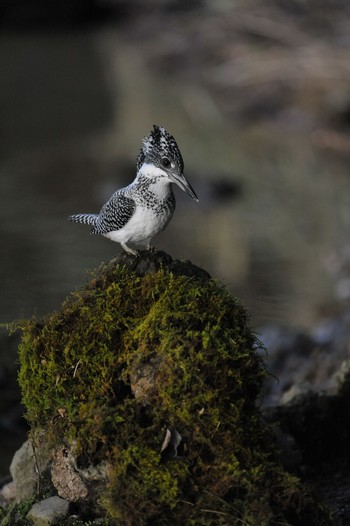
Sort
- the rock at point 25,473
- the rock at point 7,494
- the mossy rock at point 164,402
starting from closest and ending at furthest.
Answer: the mossy rock at point 164,402 → the rock at point 25,473 → the rock at point 7,494

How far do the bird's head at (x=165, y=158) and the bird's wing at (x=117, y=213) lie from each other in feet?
0.74

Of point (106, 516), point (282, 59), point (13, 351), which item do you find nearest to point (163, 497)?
point (106, 516)

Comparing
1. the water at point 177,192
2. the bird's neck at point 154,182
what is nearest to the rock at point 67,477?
the bird's neck at point 154,182

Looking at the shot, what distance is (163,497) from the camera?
3.85m

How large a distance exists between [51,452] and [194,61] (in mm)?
19283

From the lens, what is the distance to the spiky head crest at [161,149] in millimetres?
4312

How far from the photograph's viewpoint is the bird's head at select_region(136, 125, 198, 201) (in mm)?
4316

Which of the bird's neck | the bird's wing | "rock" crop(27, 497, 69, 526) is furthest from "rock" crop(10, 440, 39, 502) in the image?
the bird's neck

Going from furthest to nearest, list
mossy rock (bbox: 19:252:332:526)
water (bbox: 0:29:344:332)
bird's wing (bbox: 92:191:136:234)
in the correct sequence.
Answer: water (bbox: 0:29:344:332) < bird's wing (bbox: 92:191:136:234) < mossy rock (bbox: 19:252:332:526)

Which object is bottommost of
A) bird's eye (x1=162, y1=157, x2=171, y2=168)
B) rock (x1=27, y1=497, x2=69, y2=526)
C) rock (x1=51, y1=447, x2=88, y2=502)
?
rock (x1=27, y1=497, x2=69, y2=526)

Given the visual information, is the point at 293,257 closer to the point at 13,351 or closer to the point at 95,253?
the point at 95,253

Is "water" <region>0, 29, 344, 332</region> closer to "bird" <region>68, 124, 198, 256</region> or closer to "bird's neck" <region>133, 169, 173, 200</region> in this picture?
"bird" <region>68, 124, 198, 256</region>

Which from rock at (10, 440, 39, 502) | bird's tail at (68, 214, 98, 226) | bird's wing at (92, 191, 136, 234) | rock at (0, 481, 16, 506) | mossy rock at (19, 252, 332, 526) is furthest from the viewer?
rock at (0, 481, 16, 506)

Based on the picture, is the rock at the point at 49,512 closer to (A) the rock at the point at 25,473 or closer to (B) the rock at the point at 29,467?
(B) the rock at the point at 29,467
